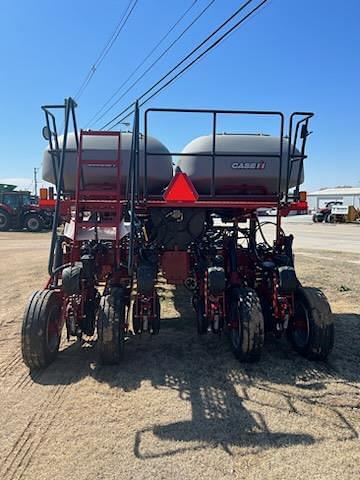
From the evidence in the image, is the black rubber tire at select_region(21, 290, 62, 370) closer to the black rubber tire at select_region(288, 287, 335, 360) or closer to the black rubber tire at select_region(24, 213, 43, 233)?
the black rubber tire at select_region(288, 287, 335, 360)

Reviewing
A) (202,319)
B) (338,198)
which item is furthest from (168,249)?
(338,198)

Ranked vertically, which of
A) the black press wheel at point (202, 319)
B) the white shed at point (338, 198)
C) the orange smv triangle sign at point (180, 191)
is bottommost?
the black press wheel at point (202, 319)

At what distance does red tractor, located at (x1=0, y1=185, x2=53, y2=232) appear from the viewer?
26281 millimetres

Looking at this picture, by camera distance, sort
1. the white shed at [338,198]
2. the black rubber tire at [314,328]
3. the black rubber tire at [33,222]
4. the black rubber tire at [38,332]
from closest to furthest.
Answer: the black rubber tire at [38,332] → the black rubber tire at [314,328] → the black rubber tire at [33,222] → the white shed at [338,198]

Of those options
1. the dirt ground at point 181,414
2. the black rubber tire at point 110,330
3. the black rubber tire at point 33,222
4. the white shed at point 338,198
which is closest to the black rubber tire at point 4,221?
the black rubber tire at point 33,222

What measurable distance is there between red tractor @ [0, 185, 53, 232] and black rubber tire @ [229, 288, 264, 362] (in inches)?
930

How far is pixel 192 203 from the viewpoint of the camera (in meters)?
4.73

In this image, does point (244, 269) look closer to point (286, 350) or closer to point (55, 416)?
point (286, 350)

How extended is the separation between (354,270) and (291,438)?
Result: 808 centimetres

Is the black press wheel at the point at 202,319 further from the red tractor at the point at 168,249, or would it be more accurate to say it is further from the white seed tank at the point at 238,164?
the white seed tank at the point at 238,164

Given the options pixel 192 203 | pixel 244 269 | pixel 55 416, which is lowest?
pixel 55 416

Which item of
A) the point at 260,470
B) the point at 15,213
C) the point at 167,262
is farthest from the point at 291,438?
the point at 15,213

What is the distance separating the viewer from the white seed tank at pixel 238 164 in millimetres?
5109

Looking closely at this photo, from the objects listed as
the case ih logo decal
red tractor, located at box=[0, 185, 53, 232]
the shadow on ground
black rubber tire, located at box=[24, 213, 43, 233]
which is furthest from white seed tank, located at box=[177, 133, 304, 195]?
black rubber tire, located at box=[24, 213, 43, 233]
